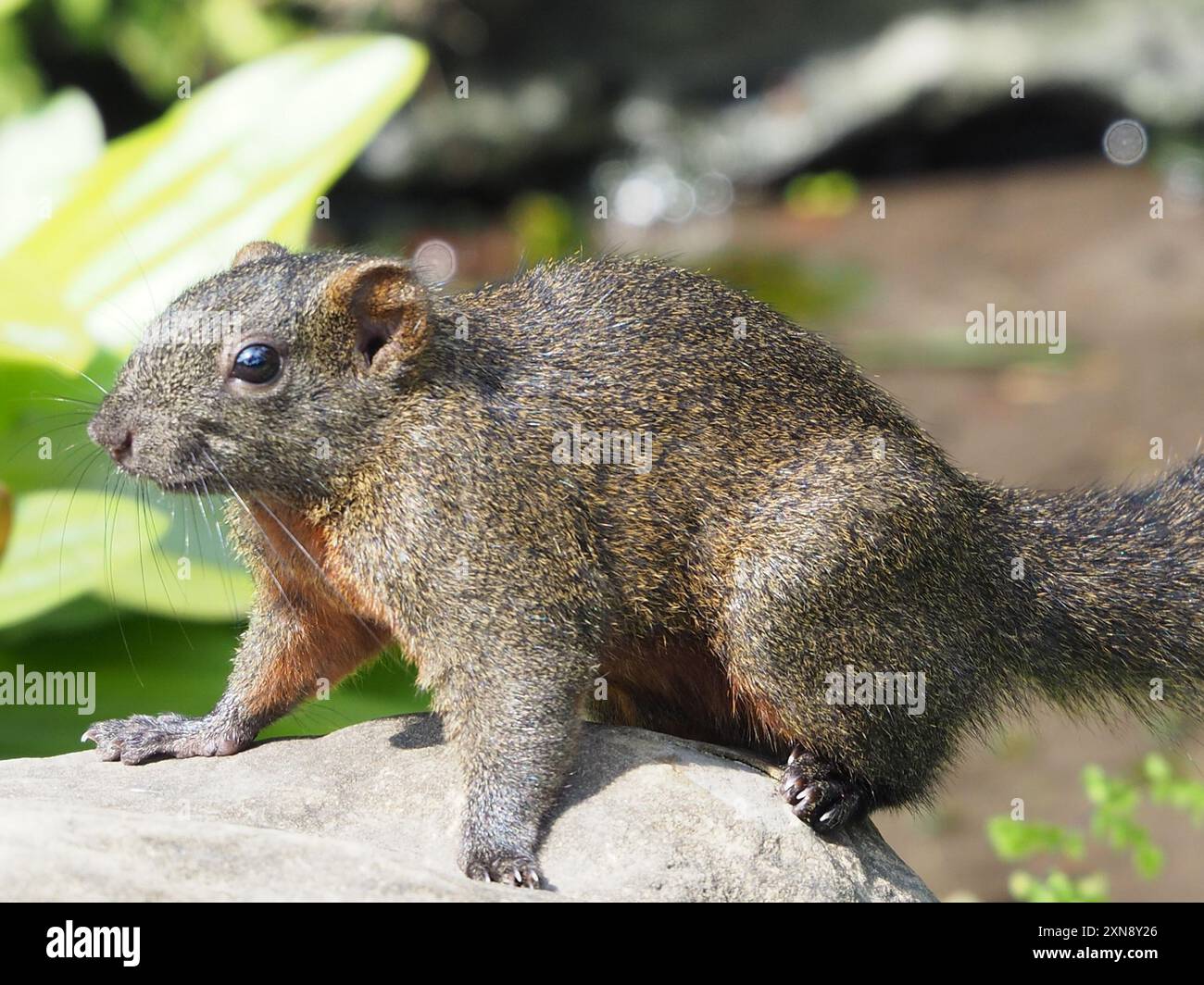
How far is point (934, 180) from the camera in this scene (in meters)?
18.0

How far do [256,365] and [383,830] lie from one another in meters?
1.58

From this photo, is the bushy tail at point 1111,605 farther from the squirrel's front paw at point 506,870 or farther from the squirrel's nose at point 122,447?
the squirrel's nose at point 122,447

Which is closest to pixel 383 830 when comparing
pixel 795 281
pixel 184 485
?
pixel 184 485

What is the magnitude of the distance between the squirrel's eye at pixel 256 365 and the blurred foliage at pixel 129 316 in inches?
62.6

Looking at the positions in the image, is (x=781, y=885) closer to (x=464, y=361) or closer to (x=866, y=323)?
(x=464, y=361)

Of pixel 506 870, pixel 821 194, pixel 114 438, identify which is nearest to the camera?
pixel 506 870

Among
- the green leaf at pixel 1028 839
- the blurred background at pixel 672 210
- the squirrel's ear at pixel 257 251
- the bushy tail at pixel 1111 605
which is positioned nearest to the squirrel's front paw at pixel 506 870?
the bushy tail at pixel 1111 605

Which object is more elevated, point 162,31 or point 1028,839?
point 162,31

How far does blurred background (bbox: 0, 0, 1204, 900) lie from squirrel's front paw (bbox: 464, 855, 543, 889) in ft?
7.40

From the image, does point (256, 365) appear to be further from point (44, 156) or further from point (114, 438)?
point (44, 156)

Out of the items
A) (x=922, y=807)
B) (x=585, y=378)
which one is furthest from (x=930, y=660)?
(x=585, y=378)

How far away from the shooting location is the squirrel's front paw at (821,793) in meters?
5.26

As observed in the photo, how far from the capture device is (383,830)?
4.98 m
